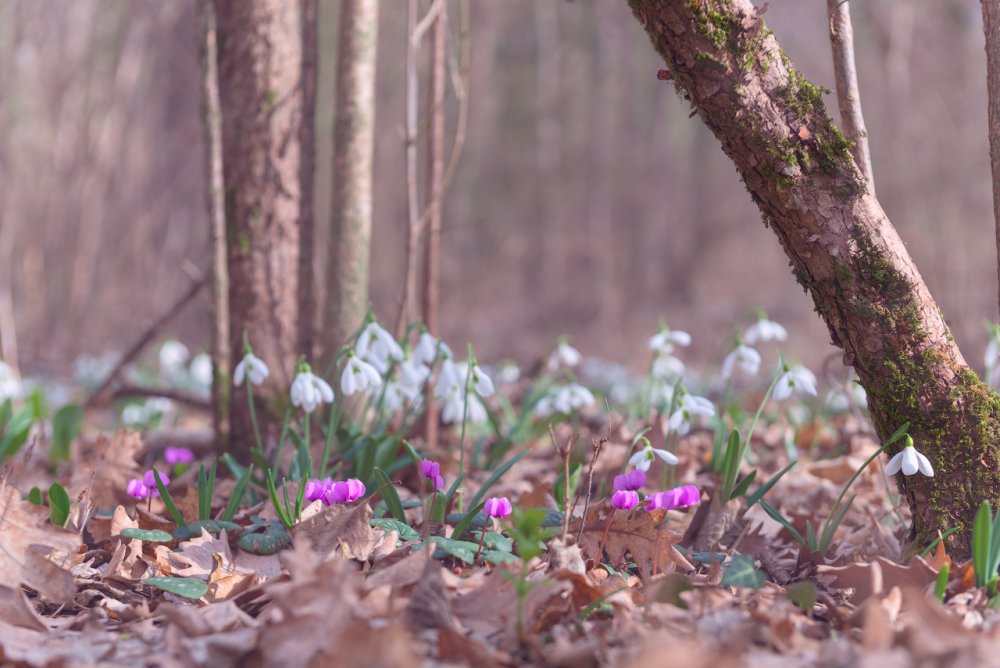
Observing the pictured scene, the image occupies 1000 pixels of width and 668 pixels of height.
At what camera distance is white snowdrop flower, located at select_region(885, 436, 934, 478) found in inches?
69.7

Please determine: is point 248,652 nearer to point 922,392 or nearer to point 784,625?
point 784,625

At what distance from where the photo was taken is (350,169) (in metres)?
3.06

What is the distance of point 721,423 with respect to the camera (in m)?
2.63

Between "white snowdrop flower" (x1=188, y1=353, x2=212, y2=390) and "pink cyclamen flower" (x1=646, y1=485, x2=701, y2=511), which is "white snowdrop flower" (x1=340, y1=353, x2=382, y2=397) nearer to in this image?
"pink cyclamen flower" (x1=646, y1=485, x2=701, y2=511)

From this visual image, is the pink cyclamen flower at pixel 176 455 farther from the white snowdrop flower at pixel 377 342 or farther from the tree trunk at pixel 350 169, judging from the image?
the white snowdrop flower at pixel 377 342

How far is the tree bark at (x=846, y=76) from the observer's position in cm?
198

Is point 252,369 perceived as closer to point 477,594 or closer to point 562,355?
point 477,594

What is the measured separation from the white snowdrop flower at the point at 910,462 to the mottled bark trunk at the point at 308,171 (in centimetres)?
189

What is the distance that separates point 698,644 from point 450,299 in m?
11.0

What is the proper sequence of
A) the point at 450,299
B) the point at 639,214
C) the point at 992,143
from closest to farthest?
the point at 992,143
the point at 450,299
the point at 639,214

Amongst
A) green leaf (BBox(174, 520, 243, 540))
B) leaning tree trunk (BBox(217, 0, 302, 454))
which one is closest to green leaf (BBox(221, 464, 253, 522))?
green leaf (BBox(174, 520, 243, 540))

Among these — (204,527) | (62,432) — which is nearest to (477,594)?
(204,527)

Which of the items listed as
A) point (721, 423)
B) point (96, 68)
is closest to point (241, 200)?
point (721, 423)

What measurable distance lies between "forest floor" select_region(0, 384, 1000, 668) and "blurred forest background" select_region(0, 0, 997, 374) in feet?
10.3
